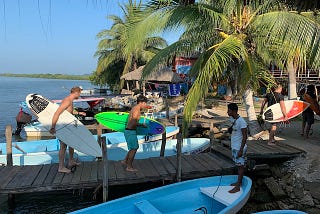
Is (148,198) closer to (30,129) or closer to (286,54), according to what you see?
(286,54)

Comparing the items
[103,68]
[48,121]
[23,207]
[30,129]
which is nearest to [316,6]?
[48,121]

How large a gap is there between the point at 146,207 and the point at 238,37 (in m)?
5.75

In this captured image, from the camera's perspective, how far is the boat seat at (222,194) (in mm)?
6880

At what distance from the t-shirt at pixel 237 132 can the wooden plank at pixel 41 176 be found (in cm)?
418

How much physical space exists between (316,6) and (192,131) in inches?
478

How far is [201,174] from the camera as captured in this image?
8.35 metres

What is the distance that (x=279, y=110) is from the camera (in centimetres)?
1070

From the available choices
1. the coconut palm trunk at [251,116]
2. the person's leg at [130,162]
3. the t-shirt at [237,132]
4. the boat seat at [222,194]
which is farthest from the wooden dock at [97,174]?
the coconut palm trunk at [251,116]

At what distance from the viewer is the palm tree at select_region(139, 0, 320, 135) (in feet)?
28.6

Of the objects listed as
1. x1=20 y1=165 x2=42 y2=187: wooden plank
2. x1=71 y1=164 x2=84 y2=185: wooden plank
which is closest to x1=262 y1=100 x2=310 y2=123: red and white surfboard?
x1=71 y1=164 x2=84 y2=185: wooden plank

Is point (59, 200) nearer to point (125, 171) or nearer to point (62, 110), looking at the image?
point (125, 171)

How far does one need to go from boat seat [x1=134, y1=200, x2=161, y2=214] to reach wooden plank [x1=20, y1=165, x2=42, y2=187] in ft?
7.84

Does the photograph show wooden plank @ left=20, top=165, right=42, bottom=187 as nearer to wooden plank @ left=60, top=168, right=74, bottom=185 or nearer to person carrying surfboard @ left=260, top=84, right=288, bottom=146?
wooden plank @ left=60, top=168, right=74, bottom=185

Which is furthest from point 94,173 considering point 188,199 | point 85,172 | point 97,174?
point 188,199
